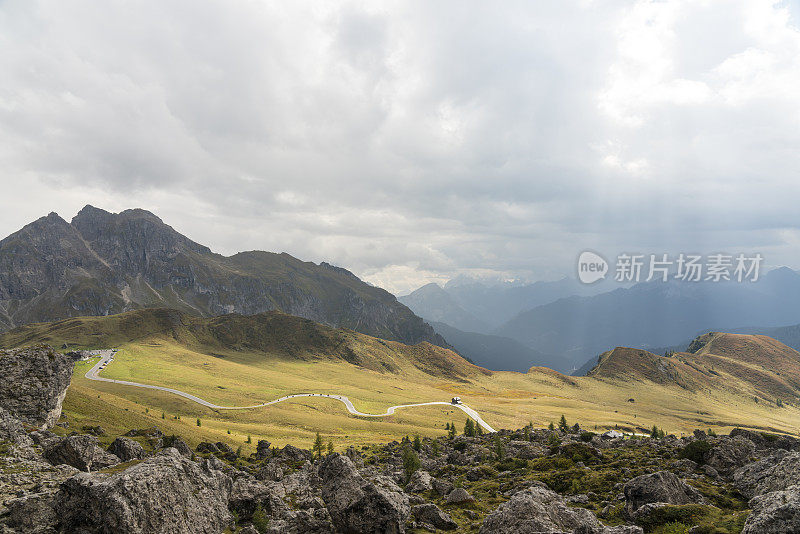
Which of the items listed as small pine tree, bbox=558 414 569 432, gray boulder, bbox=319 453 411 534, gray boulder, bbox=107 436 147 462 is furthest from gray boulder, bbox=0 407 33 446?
small pine tree, bbox=558 414 569 432

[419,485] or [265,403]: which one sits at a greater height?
[419,485]

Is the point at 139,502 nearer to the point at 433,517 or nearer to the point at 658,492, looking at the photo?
the point at 433,517

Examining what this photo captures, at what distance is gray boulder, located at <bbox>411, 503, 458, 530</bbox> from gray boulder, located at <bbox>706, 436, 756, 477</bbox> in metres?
33.4

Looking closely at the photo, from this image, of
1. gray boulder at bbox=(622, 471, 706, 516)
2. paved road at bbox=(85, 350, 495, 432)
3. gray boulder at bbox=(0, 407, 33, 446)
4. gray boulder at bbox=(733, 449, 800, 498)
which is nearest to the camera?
gray boulder at bbox=(0, 407, 33, 446)

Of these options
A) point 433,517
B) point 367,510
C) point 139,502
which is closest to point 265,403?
point 433,517

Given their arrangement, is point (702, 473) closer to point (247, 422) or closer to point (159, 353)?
point (247, 422)

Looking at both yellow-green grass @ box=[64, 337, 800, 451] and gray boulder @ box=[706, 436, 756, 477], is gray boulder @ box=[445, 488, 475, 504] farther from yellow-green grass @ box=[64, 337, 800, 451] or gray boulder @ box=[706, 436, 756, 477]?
yellow-green grass @ box=[64, 337, 800, 451]

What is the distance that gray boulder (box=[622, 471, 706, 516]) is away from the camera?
2530 centimetres

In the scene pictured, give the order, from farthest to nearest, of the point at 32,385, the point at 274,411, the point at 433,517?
the point at 274,411, the point at 32,385, the point at 433,517

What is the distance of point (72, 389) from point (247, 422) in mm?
41218

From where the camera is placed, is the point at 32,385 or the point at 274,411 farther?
the point at 274,411

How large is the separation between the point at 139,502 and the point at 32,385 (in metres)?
32.6

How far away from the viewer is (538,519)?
17.8 m

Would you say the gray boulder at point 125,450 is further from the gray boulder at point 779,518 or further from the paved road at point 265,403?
the paved road at point 265,403
